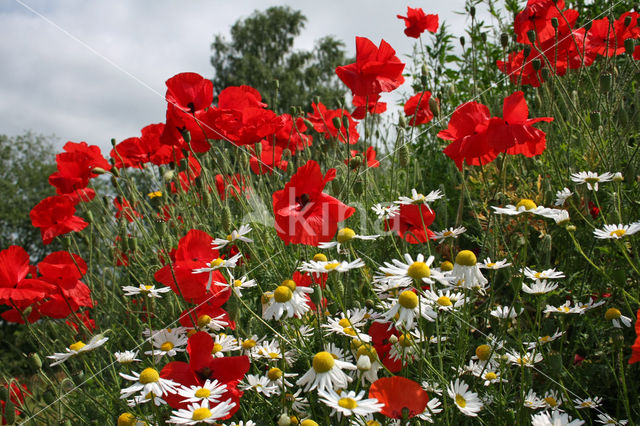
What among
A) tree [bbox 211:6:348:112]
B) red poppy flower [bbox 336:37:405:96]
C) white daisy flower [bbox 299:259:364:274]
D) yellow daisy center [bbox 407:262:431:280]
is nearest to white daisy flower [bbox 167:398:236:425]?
white daisy flower [bbox 299:259:364:274]

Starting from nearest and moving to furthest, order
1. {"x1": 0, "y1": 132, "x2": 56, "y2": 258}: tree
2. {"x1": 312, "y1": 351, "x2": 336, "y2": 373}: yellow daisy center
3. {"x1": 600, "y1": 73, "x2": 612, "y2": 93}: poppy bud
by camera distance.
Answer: {"x1": 312, "y1": 351, "x2": 336, "y2": 373}: yellow daisy center, {"x1": 600, "y1": 73, "x2": 612, "y2": 93}: poppy bud, {"x1": 0, "y1": 132, "x2": 56, "y2": 258}: tree

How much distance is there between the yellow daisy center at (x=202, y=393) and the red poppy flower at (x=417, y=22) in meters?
2.24

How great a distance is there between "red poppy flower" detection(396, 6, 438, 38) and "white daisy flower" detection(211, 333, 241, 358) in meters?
2.01

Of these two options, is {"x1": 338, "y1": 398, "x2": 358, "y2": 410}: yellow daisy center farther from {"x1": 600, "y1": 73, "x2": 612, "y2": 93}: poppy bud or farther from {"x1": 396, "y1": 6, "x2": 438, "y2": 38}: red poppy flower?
{"x1": 396, "y1": 6, "x2": 438, "y2": 38}: red poppy flower

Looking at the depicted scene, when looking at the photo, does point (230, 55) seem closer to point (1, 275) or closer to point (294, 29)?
point (294, 29)

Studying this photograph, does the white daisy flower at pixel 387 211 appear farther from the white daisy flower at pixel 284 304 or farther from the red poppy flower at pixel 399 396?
the red poppy flower at pixel 399 396

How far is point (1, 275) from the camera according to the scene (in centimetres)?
172

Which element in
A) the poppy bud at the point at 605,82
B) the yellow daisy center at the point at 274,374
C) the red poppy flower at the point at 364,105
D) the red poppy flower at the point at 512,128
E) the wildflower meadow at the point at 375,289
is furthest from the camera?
the red poppy flower at the point at 364,105

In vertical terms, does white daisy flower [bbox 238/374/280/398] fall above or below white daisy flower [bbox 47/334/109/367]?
below

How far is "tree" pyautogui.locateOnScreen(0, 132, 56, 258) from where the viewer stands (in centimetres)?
1739

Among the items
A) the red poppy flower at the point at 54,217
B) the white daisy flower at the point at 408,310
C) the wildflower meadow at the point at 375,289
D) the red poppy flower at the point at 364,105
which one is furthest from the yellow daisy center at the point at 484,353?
the red poppy flower at the point at 54,217

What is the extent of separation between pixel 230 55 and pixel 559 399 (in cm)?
1915

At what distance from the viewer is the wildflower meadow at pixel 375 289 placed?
3.61ft

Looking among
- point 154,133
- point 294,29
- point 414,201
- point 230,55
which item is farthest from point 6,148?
point 414,201
